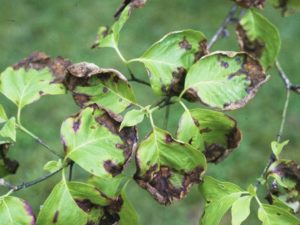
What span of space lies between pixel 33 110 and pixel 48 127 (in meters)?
0.15

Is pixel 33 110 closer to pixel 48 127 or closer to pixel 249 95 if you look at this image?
pixel 48 127

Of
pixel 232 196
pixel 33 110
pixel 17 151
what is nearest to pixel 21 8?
pixel 33 110

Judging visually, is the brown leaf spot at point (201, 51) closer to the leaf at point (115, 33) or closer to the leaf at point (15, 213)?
the leaf at point (115, 33)

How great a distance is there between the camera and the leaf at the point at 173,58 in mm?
725

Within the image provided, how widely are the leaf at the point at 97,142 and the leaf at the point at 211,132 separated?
0.08 m

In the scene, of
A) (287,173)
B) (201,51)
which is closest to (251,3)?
(201,51)

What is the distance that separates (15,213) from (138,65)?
245 centimetres

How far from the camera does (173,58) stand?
734mm

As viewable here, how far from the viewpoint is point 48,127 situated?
2775mm

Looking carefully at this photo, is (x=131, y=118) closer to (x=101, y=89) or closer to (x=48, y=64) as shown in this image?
(x=101, y=89)

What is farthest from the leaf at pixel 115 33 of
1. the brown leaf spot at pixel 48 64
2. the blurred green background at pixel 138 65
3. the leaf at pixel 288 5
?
the blurred green background at pixel 138 65

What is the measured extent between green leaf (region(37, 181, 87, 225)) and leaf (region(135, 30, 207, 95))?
0.18m

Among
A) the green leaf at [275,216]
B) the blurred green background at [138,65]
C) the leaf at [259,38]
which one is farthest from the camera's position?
the blurred green background at [138,65]

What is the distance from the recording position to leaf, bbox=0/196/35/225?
0.67 m
